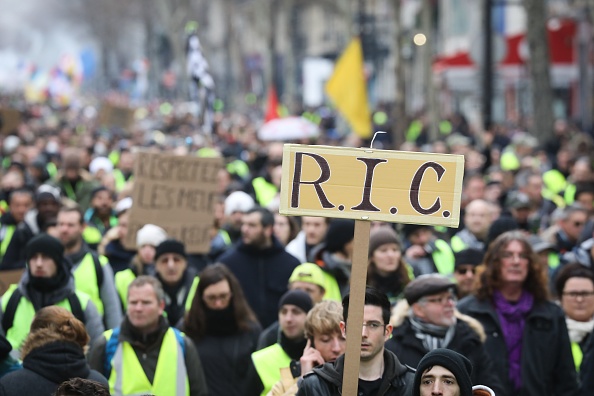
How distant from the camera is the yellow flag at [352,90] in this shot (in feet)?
75.7

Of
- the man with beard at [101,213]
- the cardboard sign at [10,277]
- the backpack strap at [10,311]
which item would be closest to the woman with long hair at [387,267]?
the backpack strap at [10,311]

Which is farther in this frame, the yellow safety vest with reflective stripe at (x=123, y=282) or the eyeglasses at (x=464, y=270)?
the yellow safety vest with reflective stripe at (x=123, y=282)

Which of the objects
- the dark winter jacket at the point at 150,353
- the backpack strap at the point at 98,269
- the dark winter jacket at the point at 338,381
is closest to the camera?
the dark winter jacket at the point at 338,381

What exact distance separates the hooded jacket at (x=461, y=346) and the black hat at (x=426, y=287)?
0.09 metres

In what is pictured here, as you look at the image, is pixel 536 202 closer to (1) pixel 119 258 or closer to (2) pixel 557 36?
(1) pixel 119 258

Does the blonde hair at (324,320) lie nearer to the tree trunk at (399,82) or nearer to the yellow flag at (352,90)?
the yellow flag at (352,90)

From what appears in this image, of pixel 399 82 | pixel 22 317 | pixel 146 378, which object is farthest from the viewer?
pixel 399 82

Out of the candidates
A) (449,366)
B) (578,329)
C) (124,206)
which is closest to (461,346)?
(578,329)

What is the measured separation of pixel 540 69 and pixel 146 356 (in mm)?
18364

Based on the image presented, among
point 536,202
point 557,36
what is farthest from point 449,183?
point 557,36

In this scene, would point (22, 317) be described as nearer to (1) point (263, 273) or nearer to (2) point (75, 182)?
(1) point (263, 273)

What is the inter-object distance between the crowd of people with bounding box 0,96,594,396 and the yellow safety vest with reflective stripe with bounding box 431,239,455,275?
18mm

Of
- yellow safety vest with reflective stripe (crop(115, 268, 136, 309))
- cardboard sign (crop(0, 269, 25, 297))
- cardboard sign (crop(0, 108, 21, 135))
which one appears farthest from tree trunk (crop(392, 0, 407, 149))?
cardboard sign (crop(0, 269, 25, 297))

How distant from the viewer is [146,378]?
6.76 metres
